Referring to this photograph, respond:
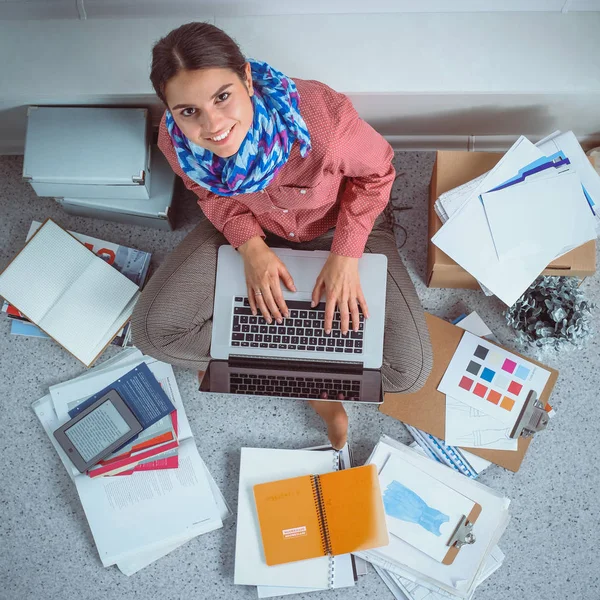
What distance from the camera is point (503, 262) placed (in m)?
1.16

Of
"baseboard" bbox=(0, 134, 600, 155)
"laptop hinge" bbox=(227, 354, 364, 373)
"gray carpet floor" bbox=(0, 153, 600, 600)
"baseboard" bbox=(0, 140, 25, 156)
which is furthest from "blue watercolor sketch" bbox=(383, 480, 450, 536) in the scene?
"baseboard" bbox=(0, 140, 25, 156)

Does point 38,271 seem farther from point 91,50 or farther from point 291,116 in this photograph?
point 291,116

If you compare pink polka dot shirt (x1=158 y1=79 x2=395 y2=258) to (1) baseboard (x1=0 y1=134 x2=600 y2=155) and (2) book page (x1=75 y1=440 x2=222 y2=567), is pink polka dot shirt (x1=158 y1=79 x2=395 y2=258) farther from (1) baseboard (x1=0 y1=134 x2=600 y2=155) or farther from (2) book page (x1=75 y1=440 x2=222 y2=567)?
(2) book page (x1=75 y1=440 x2=222 y2=567)

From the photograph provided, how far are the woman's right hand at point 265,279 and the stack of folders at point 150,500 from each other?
0.43 m

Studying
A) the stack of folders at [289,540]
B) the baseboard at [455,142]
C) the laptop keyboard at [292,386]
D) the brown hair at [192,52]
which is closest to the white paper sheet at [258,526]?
the stack of folders at [289,540]

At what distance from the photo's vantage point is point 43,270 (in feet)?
4.46

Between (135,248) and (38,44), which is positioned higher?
(38,44)

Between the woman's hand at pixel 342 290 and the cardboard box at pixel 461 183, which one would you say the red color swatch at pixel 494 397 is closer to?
the cardboard box at pixel 461 183

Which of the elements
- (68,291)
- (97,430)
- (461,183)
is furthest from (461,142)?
(97,430)

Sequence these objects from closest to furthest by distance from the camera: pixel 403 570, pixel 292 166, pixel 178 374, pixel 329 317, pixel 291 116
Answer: pixel 291 116 → pixel 292 166 → pixel 329 317 → pixel 403 570 → pixel 178 374

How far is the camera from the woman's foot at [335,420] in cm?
133

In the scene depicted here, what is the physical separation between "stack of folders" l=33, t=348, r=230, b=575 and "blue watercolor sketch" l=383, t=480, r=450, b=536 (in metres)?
0.40

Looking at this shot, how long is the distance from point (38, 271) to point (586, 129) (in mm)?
1323

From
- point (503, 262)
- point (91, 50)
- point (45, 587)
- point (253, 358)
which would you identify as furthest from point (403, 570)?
point (91, 50)
